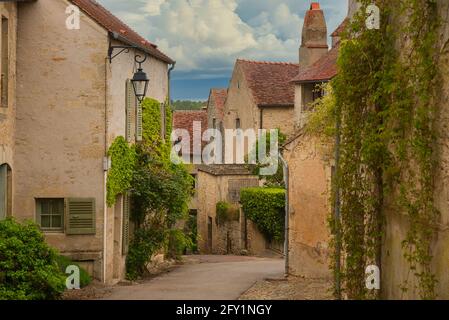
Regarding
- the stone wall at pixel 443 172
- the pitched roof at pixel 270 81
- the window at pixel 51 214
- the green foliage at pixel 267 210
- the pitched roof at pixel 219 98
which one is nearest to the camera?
the stone wall at pixel 443 172

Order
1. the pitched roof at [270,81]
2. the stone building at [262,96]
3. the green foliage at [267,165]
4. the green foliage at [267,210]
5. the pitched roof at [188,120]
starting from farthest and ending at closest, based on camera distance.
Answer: the pitched roof at [188,120]
the pitched roof at [270,81]
the stone building at [262,96]
the green foliage at [267,165]
the green foliage at [267,210]

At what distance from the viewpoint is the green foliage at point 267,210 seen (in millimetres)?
33406

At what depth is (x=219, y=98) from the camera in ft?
178

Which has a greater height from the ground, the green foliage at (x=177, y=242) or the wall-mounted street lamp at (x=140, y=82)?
the wall-mounted street lamp at (x=140, y=82)

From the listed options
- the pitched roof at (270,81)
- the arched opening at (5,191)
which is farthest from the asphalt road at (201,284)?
the pitched roof at (270,81)

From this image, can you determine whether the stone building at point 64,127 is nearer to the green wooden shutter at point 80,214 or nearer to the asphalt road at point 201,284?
the green wooden shutter at point 80,214

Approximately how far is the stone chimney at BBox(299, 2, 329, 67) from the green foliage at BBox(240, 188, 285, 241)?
880 centimetres

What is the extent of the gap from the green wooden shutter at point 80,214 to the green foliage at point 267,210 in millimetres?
14837

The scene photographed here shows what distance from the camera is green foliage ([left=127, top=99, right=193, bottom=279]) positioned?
22469 mm

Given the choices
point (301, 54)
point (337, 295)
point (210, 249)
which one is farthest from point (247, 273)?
point (301, 54)

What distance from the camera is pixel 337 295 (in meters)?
12.2

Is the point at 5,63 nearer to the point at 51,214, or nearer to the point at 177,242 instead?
the point at 51,214

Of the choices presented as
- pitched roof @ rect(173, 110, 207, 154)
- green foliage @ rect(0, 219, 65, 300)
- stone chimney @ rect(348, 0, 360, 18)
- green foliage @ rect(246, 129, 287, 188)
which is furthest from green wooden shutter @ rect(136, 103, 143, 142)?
pitched roof @ rect(173, 110, 207, 154)

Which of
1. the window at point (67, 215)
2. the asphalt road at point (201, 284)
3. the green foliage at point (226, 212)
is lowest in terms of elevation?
the asphalt road at point (201, 284)
